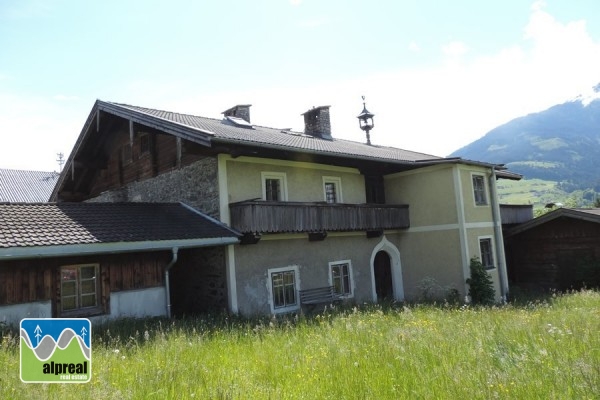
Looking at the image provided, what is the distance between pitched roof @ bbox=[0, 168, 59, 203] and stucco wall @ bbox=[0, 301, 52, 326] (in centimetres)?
1888

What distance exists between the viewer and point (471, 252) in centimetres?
1709

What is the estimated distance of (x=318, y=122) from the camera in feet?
69.6

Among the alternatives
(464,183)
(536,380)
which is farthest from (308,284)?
(536,380)

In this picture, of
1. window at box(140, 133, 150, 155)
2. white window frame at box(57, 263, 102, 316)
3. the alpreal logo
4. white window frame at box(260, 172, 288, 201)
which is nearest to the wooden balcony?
white window frame at box(260, 172, 288, 201)

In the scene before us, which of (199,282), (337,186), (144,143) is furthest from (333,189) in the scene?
(144,143)

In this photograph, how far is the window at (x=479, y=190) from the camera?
18266 mm

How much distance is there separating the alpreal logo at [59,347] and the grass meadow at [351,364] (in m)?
0.93

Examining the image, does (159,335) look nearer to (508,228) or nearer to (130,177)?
(130,177)

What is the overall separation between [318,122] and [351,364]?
1617 cm

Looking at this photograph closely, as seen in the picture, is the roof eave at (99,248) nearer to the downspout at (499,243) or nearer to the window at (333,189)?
the window at (333,189)

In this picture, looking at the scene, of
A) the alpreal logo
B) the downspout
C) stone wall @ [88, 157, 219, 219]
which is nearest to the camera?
the alpreal logo

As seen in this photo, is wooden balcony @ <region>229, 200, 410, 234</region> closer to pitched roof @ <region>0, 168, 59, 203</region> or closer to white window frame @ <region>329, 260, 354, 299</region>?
white window frame @ <region>329, 260, 354, 299</region>

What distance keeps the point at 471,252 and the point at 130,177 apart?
13233 millimetres

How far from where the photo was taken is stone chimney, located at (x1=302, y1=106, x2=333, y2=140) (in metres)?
21.2
